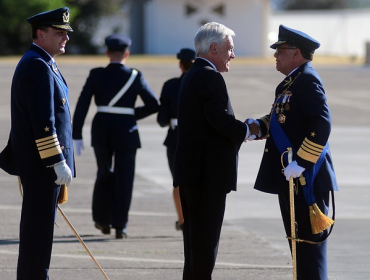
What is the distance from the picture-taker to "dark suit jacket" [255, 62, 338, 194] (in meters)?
5.61

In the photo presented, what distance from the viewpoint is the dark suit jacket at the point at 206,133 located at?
18.6 ft

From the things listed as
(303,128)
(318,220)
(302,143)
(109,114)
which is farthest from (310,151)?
(109,114)

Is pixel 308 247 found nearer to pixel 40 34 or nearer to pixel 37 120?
pixel 37 120

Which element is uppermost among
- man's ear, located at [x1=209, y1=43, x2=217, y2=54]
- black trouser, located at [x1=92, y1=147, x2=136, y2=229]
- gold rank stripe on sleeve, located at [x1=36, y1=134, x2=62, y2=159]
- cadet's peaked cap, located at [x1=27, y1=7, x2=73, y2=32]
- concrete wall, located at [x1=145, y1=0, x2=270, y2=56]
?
cadet's peaked cap, located at [x1=27, y1=7, x2=73, y2=32]

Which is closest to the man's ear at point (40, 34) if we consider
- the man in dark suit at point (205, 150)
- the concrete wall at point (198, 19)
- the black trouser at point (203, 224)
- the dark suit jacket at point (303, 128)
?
the man in dark suit at point (205, 150)

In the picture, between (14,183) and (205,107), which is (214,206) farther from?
(14,183)

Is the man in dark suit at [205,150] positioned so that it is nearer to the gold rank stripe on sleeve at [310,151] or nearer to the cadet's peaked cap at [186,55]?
the gold rank stripe on sleeve at [310,151]

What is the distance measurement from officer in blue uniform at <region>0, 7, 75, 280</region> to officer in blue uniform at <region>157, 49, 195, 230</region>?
3.37 metres

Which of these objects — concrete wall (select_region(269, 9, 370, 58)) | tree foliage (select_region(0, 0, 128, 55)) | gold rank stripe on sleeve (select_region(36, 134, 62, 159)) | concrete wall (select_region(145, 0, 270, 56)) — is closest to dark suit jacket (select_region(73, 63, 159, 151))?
gold rank stripe on sleeve (select_region(36, 134, 62, 159))

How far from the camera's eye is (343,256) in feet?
26.0

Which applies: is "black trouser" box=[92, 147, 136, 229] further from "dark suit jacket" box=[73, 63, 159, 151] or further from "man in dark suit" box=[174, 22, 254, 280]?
"man in dark suit" box=[174, 22, 254, 280]

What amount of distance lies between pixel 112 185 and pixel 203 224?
11.3 feet

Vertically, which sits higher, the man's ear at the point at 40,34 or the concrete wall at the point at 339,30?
the man's ear at the point at 40,34

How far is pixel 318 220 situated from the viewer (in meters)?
5.68
